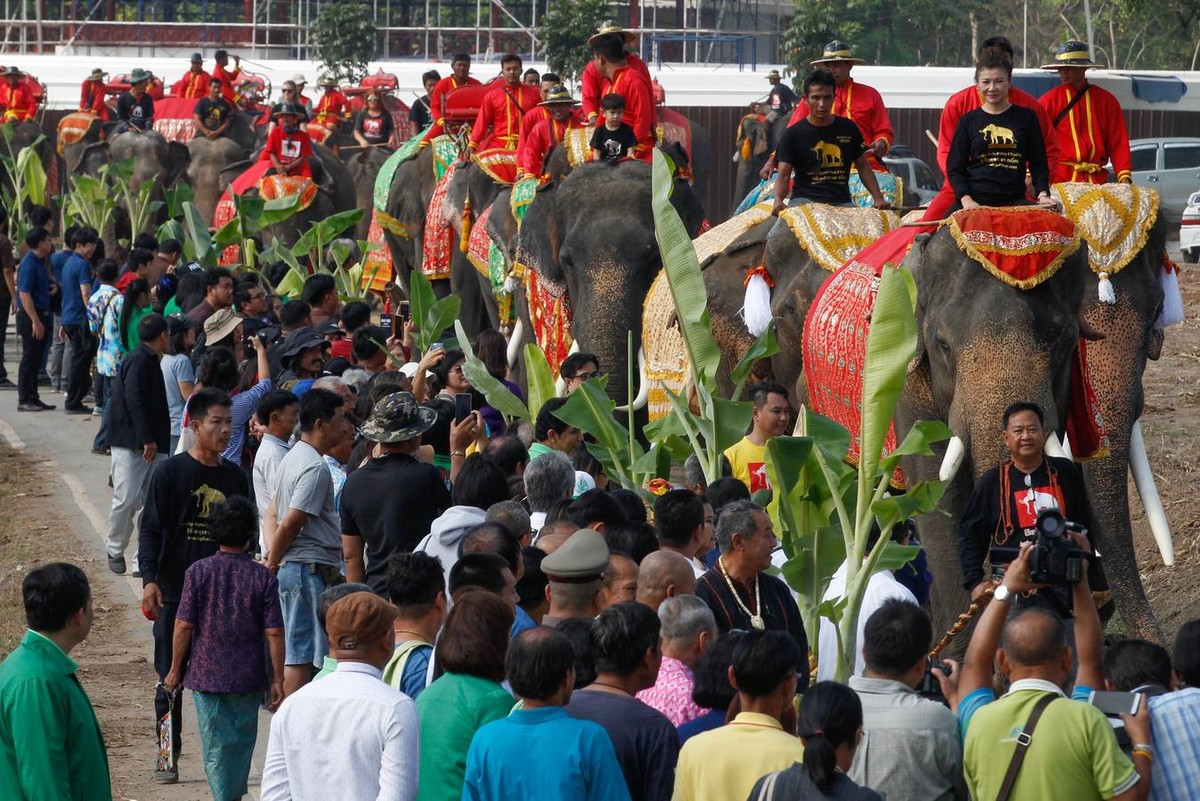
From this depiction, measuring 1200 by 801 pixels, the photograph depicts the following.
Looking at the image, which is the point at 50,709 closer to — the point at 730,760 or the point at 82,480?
the point at 730,760

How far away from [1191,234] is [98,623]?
16137 millimetres

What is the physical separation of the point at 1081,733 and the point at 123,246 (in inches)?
708

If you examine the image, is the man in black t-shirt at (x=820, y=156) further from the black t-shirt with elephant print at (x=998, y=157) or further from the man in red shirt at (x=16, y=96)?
the man in red shirt at (x=16, y=96)

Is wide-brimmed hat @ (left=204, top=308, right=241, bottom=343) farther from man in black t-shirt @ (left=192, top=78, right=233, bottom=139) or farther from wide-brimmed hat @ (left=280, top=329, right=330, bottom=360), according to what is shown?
man in black t-shirt @ (left=192, top=78, right=233, bottom=139)

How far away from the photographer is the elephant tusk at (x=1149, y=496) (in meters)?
7.84

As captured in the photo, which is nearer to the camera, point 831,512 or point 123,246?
point 831,512

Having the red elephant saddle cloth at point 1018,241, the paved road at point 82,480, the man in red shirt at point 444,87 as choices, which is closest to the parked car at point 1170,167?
the man in red shirt at point 444,87

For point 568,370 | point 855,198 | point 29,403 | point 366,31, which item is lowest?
point 29,403

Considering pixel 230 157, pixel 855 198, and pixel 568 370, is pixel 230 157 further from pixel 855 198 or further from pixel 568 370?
pixel 568 370

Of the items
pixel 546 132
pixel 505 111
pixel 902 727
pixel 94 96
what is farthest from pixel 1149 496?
pixel 94 96

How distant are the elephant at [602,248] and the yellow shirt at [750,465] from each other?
2.31m

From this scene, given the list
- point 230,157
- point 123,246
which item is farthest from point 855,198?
point 230,157

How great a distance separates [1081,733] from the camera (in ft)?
14.9

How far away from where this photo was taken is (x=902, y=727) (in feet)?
15.7
